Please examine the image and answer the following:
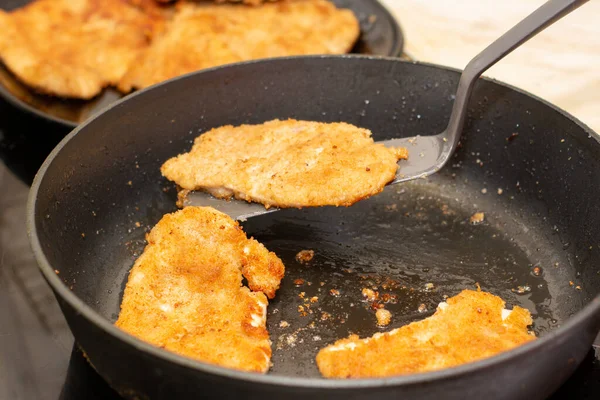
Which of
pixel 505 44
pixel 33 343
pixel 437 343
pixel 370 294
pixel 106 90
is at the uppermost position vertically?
pixel 505 44

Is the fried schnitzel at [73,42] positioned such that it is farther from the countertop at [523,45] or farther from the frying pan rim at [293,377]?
the frying pan rim at [293,377]

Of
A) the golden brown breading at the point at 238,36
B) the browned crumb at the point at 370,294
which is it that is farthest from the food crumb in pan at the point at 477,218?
the golden brown breading at the point at 238,36

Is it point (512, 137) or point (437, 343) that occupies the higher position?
point (512, 137)

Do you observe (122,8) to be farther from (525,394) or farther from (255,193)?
(525,394)

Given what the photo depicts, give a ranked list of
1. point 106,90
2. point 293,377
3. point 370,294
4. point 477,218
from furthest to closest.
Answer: point 106,90
point 477,218
point 370,294
point 293,377

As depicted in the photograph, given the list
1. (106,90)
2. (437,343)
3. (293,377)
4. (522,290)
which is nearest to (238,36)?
(106,90)

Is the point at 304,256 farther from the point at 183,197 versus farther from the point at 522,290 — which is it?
the point at 522,290

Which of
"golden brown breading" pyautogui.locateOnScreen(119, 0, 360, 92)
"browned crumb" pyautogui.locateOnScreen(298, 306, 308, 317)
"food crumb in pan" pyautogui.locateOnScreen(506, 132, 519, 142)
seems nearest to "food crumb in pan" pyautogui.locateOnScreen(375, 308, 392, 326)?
"browned crumb" pyautogui.locateOnScreen(298, 306, 308, 317)

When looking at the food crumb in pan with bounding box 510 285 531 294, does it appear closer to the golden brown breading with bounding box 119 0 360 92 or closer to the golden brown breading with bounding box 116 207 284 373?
the golden brown breading with bounding box 116 207 284 373
